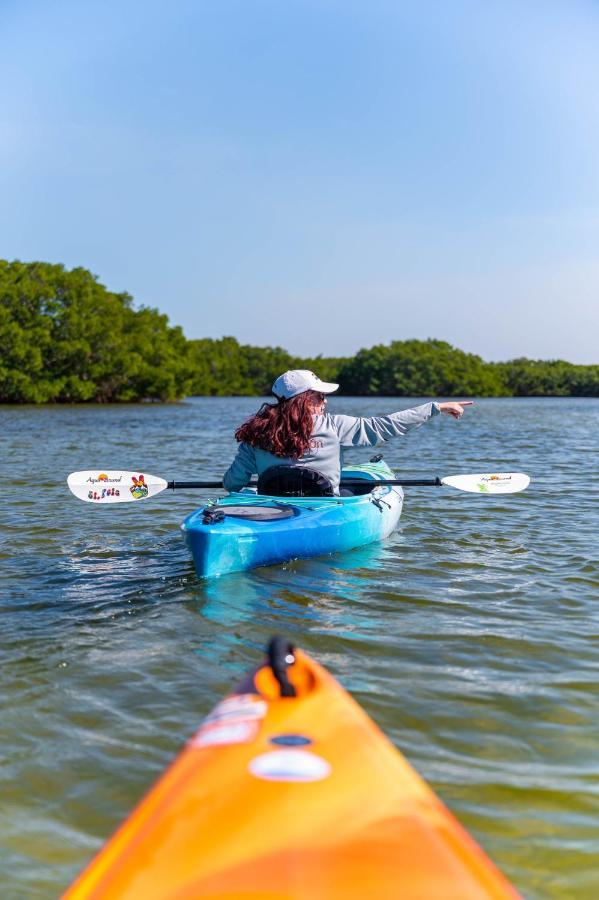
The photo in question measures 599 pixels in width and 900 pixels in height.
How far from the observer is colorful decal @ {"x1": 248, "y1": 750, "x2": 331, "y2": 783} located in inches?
75.3

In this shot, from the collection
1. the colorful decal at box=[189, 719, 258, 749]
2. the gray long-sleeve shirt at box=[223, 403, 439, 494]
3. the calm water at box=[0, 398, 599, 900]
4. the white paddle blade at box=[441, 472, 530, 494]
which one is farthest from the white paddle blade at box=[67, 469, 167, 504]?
the colorful decal at box=[189, 719, 258, 749]

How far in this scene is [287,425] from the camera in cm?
558

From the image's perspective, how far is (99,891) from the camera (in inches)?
64.1

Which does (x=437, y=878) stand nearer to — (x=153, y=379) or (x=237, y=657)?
(x=237, y=657)

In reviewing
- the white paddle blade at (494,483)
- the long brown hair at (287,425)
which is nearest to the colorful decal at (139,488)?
the long brown hair at (287,425)

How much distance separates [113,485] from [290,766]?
5204 mm

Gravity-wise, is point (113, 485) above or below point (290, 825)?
above

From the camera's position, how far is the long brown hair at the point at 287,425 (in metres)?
5.58

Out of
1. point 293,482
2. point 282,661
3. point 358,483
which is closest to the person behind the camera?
point 282,661

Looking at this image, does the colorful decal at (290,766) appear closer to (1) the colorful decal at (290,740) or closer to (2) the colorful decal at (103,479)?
(1) the colorful decal at (290,740)

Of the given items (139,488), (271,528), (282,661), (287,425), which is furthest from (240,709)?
(139,488)

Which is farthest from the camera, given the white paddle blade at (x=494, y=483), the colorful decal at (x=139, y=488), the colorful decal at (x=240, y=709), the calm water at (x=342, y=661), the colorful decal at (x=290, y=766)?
the white paddle blade at (x=494, y=483)

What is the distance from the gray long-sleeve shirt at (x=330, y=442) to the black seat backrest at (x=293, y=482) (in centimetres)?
4

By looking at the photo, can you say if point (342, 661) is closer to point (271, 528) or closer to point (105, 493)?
point (271, 528)
